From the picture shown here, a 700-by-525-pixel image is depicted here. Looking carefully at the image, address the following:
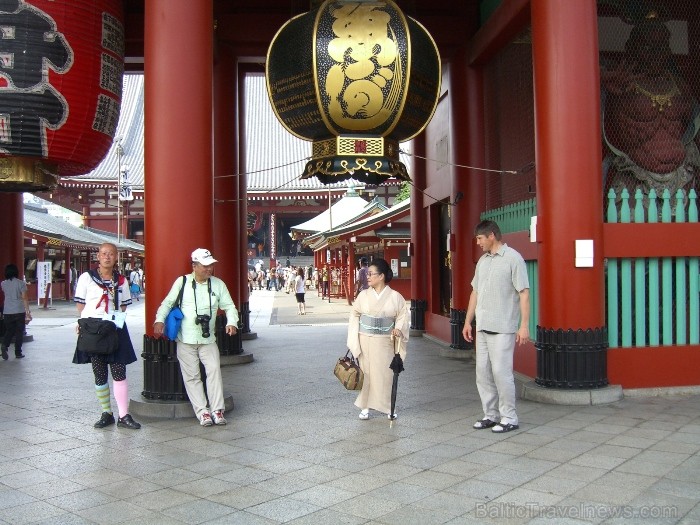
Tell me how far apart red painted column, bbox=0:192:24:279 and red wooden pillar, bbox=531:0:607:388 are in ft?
33.6

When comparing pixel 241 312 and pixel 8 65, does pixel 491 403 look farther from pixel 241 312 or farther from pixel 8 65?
pixel 241 312

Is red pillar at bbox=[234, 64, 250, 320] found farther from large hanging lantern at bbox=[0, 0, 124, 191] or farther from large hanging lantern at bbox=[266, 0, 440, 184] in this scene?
large hanging lantern at bbox=[266, 0, 440, 184]

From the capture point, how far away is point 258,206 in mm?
42219

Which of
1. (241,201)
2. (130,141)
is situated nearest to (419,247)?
(241,201)

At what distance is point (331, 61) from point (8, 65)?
125 inches

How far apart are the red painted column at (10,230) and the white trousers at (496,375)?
1014cm

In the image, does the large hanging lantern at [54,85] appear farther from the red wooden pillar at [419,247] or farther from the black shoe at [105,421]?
the red wooden pillar at [419,247]

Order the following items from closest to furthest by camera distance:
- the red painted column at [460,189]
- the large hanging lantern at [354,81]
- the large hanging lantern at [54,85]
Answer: the large hanging lantern at [354,81] < the large hanging lantern at [54,85] < the red painted column at [460,189]

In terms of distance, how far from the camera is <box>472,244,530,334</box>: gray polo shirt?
5840 millimetres

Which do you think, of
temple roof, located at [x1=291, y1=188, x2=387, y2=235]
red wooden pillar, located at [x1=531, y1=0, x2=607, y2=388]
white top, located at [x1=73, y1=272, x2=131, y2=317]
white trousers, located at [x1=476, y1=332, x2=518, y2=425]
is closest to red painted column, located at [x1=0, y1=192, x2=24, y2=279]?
white top, located at [x1=73, y1=272, x2=131, y2=317]

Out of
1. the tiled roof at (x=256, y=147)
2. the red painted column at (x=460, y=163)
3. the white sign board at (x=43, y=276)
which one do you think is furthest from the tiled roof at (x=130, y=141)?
the red painted column at (x=460, y=163)

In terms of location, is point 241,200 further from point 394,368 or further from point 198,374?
point 394,368

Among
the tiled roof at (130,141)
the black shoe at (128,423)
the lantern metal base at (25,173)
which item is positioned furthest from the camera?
the tiled roof at (130,141)

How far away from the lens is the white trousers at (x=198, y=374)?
6207 mm
